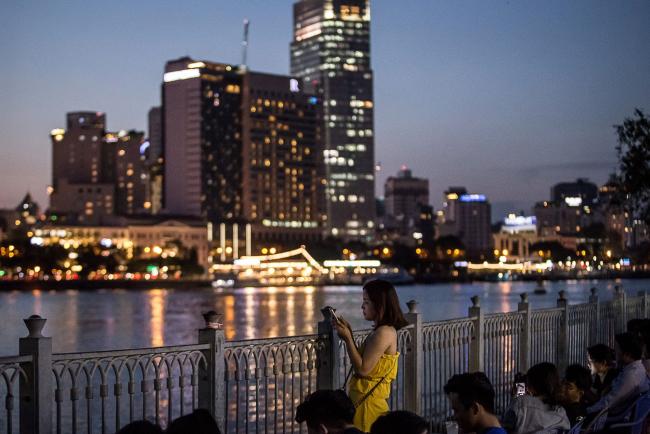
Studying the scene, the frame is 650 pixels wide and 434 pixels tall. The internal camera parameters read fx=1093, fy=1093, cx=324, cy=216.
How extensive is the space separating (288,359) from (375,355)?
1.42 metres

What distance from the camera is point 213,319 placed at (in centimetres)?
700

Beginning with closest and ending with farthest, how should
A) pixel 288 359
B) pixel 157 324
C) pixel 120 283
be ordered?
pixel 288 359 → pixel 157 324 → pixel 120 283

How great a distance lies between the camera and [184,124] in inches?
7771

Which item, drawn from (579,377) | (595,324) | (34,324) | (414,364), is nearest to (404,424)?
(34,324)

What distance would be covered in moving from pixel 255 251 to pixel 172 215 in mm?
17171

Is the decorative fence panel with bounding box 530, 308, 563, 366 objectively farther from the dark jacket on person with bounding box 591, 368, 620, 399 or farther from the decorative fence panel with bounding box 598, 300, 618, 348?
the dark jacket on person with bounding box 591, 368, 620, 399

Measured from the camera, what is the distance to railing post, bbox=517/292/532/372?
38.5ft

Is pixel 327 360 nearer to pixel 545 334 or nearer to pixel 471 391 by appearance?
pixel 471 391

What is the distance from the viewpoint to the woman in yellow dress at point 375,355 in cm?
664

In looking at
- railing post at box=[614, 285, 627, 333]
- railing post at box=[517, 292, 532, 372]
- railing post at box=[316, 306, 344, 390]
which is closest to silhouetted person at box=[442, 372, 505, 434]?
railing post at box=[316, 306, 344, 390]

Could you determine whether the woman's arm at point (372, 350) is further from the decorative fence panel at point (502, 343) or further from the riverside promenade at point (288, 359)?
the decorative fence panel at point (502, 343)

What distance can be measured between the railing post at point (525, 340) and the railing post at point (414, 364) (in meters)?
2.47

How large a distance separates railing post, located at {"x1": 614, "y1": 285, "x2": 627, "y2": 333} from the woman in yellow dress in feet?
31.1

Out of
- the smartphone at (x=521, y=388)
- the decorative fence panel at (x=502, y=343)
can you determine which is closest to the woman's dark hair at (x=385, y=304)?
the smartphone at (x=521, y=388)
